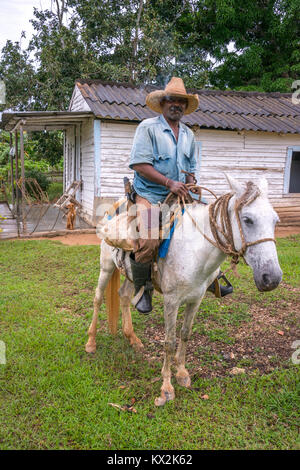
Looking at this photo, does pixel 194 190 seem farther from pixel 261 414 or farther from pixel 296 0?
pixel 296 0

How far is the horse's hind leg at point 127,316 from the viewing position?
4035 millimetres

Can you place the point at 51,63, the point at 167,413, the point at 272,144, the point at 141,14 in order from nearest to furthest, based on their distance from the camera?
the point at 167,413 → the point at 272,144 → the point at 51,63 → the point at 141,14

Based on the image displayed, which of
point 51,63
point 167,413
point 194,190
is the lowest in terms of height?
point 167,413

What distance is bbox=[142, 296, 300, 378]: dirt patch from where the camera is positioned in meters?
3.75

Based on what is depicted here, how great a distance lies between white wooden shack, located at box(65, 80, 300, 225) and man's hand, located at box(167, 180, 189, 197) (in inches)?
277

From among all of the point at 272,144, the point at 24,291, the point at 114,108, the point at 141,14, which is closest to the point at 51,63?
the point at 141,14

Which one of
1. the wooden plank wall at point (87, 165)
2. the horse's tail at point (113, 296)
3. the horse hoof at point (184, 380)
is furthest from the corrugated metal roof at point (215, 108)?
the horse hoof at point (184, 380)

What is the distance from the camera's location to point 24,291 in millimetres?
5566

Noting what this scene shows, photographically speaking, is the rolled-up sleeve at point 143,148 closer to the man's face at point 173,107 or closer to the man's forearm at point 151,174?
the man's forearm at point 151,174

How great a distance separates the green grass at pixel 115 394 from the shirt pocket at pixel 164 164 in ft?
6.54

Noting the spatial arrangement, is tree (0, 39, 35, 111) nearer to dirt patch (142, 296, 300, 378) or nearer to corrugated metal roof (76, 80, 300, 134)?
corrugated metal roof (76, 80, 300, 134)

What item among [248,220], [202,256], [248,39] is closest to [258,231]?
[248,220]

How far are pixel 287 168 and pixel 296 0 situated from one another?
9.64m

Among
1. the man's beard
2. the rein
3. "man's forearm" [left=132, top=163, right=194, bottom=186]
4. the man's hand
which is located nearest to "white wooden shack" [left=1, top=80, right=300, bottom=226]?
the man's beard
